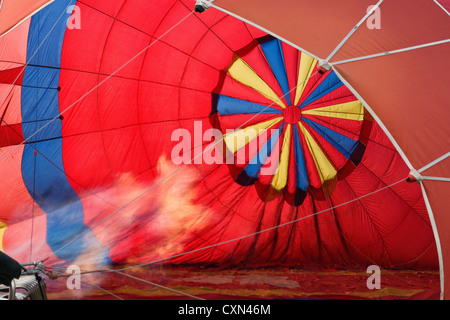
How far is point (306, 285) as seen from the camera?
401 cm

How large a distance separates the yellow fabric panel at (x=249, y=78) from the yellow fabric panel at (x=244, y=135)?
0.69ft

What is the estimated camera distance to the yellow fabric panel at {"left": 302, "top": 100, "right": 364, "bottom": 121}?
4.30 m

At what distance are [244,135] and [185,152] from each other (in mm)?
536

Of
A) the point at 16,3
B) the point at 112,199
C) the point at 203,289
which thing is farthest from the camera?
the point at 112,199

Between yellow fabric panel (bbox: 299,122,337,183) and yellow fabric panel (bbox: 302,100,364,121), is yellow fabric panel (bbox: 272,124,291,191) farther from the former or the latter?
yellow fabric panel (bbox: 302,100,364,121)

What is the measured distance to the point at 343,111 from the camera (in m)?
4.33

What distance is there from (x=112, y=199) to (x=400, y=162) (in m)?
2.47

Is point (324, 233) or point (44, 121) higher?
point (44, 121)

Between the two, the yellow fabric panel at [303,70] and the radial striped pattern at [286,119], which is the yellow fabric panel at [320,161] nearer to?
the radial striped pattern at [286,119]

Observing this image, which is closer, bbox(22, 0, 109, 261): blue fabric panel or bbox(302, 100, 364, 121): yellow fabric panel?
bbox(22, 0, 109, 261): blue fabric panel

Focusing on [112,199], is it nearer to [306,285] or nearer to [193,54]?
[193,54]

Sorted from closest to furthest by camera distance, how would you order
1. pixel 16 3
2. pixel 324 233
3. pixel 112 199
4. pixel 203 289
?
pixel 16 3
pixel 203 289
pixel 112 199
pixel 324 233

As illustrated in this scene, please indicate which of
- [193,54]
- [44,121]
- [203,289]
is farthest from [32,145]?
[203,289]

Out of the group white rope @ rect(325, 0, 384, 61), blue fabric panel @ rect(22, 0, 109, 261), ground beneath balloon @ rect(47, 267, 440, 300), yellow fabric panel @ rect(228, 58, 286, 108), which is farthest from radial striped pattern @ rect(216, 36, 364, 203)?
white rope @ rect(325, 0, 384, 61)
